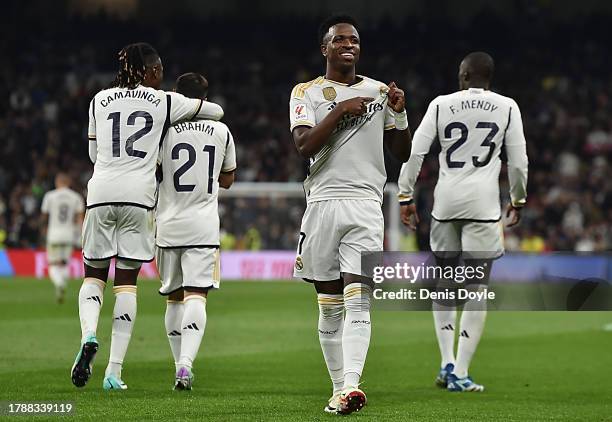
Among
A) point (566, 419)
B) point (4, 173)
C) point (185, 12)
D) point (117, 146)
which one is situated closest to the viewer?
point (566, 419)

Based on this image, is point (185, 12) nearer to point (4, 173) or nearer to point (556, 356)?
point (4, 173)

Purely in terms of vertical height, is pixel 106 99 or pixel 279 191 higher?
pixel 279 191

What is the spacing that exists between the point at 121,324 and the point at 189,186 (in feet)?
3.70

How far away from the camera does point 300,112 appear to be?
7004 millimetres

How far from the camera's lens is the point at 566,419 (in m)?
7.20

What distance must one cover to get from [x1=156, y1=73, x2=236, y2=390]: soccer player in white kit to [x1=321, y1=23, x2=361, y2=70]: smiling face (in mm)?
1987

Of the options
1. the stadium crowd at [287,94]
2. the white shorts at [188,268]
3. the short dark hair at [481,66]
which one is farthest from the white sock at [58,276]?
the short dark hair at [481,66]

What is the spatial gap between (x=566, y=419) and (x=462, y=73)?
313 cm

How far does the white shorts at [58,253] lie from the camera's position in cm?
1997

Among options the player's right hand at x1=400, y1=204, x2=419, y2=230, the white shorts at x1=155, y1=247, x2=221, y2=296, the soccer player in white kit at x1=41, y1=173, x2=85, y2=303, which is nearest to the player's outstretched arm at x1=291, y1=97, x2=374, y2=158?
the white shorts at x1=155, y1=247, x2=221, y2=296

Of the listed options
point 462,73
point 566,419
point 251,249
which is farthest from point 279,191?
point 566,419

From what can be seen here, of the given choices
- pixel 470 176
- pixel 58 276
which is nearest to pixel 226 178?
pixel 470 176

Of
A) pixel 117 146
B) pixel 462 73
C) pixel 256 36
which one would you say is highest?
pixel 256 36

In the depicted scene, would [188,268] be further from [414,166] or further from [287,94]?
[287,94]
